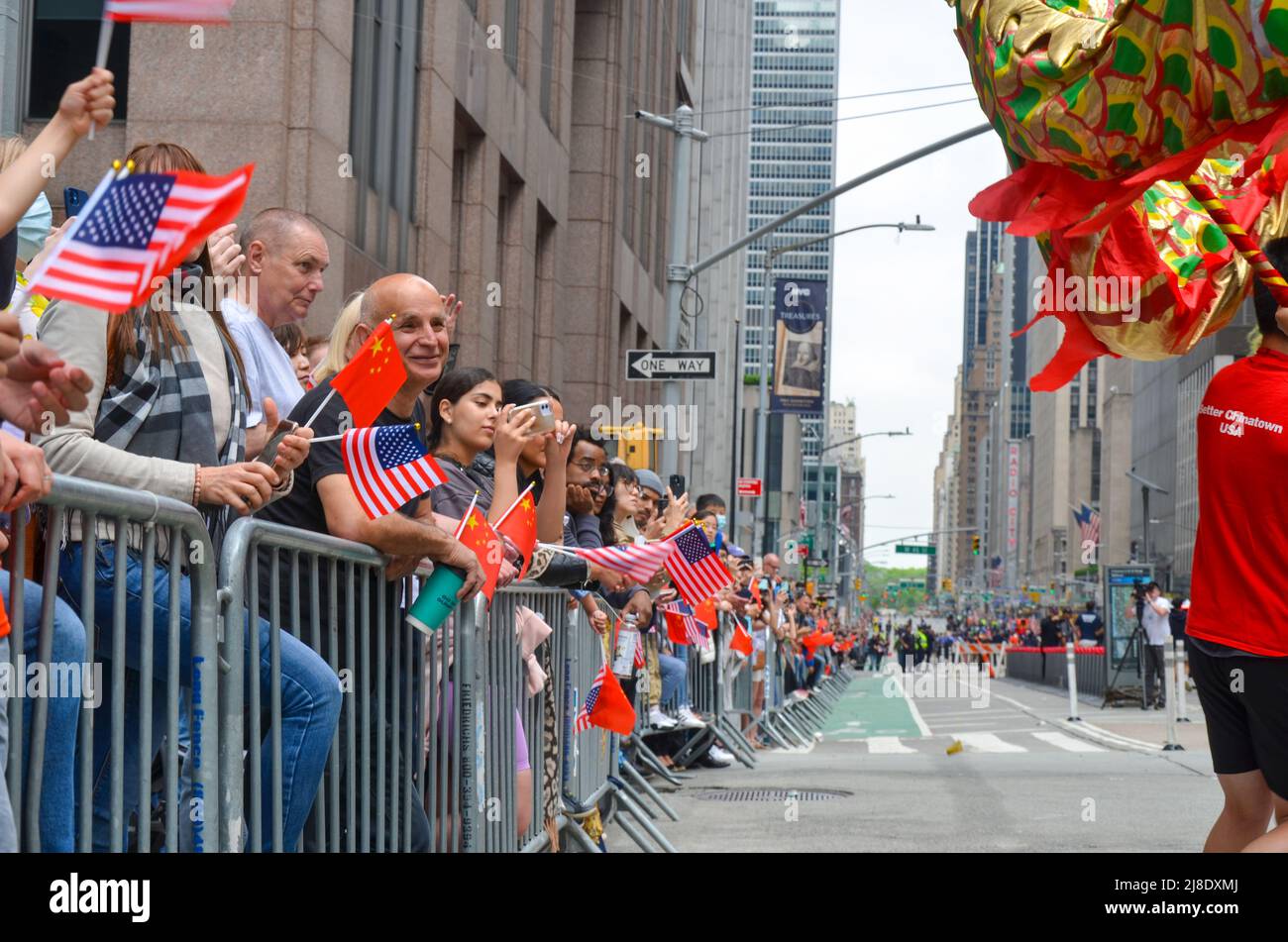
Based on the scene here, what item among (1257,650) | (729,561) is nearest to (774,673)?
(729,561)

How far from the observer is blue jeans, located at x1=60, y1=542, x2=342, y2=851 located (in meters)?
3.79

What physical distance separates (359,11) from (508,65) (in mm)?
6951

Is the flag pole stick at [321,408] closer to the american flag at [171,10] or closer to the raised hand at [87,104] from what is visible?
the raised hand at [87,104]

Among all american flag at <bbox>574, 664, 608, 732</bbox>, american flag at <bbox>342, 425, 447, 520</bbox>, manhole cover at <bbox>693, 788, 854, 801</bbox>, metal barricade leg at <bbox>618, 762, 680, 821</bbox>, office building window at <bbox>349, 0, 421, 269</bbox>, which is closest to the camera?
american flag at <bbox>342, 425, 447, 520</bbox>

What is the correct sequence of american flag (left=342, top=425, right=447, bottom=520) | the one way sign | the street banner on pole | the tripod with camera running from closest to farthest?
american flag (left=342, top=425, right=447, bottom=520) < the one way sign < the tripod with camera < the street banner on pole

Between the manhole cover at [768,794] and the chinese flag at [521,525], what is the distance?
5770 millimetres

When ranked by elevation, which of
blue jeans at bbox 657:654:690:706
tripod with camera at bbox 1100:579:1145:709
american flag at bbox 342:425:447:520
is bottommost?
tripod with camera at bbox 1100:579:1145:709

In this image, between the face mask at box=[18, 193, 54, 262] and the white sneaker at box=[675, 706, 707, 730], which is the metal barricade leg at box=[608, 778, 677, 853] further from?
the face mask at box=[18, 193, 54, 262]

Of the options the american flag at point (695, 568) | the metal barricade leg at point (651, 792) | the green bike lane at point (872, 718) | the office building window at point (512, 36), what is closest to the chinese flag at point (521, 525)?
the american flag at point (695, 568)

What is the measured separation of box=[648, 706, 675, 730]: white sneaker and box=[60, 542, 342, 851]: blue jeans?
28.2 feet

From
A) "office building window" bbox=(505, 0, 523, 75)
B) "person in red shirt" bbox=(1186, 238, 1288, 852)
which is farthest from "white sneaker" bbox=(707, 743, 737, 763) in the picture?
"office building window" bbox=(505, 0, 523, 75)

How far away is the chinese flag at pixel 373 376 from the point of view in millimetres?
4762

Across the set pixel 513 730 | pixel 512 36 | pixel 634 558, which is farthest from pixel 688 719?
pixel 512 36
